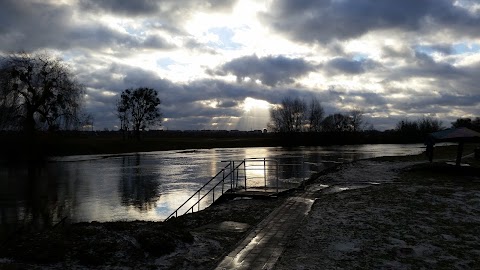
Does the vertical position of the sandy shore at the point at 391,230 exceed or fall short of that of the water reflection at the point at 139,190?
it exceeds it

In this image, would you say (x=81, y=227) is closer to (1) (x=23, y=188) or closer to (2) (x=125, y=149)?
(1) (x=23, y=188)

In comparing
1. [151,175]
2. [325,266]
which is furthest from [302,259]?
[151,175]

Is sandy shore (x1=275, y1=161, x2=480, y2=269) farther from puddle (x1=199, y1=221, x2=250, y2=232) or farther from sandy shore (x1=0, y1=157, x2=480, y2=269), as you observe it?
puddle (x1=199, y1=221, x2=250, y2=232)

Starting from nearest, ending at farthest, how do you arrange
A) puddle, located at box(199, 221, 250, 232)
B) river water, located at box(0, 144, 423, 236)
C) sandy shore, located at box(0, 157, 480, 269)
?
sandy shore, located at box(0, 157, 480, 269), puddle, located at box(199, 221, 250, 232), river water, located at box(0, 144, 423, 236)

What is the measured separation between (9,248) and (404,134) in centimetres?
12108

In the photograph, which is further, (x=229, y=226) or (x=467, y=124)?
(x=467, y=124)

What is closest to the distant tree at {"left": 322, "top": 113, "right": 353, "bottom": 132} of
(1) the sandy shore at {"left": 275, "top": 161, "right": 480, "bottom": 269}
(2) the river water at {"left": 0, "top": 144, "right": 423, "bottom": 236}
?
(2) the river water at {"left": 0, "top": 144, "right": 423, "bottom": 236}

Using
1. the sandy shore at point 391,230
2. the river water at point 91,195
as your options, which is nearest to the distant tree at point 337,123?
the river water at point 91,195

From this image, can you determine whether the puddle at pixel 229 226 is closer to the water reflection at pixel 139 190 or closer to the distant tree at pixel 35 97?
the water reflection at pixel 139 190

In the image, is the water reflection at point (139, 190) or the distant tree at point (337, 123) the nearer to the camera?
the water reflection at point (139, 190)

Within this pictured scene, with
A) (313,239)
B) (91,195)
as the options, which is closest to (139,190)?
(91,195)

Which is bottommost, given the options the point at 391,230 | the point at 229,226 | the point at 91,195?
the point at 91,195

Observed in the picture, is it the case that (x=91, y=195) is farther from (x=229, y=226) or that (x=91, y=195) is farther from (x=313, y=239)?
(x=313, y=239)

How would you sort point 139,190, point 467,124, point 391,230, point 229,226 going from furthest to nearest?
point 467,124, point 139,190, point 229,226, point 391,230
